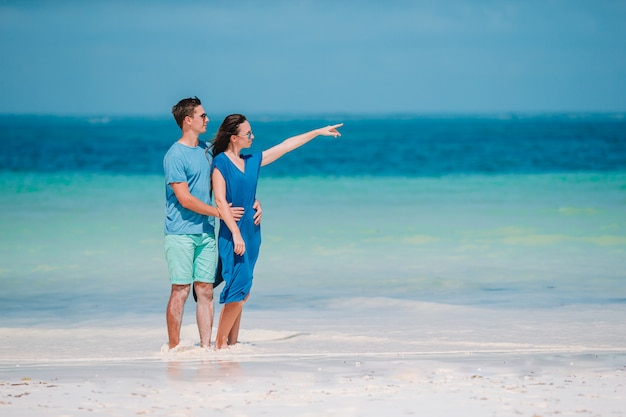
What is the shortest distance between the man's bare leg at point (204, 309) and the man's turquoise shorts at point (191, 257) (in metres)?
0.05

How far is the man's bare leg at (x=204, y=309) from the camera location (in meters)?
5.28

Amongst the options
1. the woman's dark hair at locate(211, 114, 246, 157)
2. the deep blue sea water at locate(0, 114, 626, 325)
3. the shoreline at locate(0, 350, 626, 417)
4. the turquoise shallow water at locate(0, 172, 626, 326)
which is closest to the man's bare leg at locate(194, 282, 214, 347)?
the shoreline at locate(0, 350, 626, 417)

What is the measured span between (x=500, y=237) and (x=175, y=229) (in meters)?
7.20

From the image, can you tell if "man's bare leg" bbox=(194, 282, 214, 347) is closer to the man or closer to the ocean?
the man

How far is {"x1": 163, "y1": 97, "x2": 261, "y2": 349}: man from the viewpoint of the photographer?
506 centimetres

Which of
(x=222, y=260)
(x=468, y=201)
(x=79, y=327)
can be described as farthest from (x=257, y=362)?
(x=468, y=201)

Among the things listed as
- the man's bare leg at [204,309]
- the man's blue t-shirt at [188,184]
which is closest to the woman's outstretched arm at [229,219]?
the man's blue t-shirt at [188,184]

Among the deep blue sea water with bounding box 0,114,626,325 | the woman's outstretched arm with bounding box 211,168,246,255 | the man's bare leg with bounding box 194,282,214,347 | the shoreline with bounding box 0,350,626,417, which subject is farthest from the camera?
the deep blue sea water with bounding box 0,114,626,325

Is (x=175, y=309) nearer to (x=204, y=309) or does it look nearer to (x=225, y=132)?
(x=204, y=309)

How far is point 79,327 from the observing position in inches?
260

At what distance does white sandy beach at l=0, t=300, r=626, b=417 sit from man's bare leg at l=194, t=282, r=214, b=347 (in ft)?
0.29

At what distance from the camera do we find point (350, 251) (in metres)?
10.5

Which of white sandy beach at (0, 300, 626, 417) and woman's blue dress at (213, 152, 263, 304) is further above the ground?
woman's blue dress at (213, 152, 263, 304)

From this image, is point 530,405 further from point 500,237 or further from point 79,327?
point 500,237
